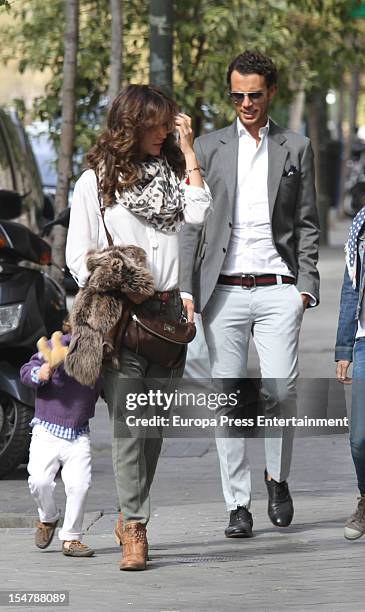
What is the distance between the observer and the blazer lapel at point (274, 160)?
7316 mm

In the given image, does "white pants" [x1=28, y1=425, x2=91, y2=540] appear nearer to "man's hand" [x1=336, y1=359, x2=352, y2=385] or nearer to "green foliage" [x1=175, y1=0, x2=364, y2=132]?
"man's hand" [x1=336, y1=359, x2=352, y2=385]

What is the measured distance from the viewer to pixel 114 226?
21.5 ft

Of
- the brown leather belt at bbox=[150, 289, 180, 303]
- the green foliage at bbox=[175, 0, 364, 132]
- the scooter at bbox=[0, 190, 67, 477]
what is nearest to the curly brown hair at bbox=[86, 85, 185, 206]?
the brown leather belt at bbox=[150, 289, 180, 303]

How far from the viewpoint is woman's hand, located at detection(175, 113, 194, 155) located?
22.1ft

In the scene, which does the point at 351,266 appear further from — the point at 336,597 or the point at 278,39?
the point at 278,39

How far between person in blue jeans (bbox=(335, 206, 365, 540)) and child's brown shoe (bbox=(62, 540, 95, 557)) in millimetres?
1079

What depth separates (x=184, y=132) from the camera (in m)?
6.73

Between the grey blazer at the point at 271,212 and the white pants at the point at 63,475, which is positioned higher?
the grey blazer at the point at 271,212

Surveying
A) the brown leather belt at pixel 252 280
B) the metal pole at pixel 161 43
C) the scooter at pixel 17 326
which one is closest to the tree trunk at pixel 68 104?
the metal pole at pixel 161 43

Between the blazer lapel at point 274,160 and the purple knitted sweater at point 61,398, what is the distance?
1143 millimetres

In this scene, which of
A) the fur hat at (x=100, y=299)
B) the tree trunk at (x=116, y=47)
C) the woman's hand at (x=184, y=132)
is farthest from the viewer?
the tree trunk at (x=116, y=47)

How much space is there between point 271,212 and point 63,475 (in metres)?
1.43

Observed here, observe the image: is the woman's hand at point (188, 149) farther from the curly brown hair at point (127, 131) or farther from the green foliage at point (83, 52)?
the green foliage at point (83, 52)

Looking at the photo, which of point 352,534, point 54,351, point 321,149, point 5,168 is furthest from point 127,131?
point 321,149
